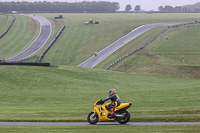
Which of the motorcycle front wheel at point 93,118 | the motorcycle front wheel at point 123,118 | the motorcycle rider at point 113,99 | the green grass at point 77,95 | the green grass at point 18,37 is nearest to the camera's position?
the motorcycle front wheel at point 123,118

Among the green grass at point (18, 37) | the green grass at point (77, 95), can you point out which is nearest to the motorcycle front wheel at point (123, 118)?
the green grass at point (77, 95)

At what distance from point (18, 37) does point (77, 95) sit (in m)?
80.8

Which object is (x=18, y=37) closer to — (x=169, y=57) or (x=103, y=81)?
(x=169, y=57)

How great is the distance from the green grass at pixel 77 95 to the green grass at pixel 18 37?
155 feet

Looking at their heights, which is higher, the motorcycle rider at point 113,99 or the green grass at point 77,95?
the motorcycle rider at point 113,99

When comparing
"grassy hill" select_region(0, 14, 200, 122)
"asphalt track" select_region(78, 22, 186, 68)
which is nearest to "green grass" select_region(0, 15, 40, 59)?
"grassy hill" select_region(0, 14, 200, 122)

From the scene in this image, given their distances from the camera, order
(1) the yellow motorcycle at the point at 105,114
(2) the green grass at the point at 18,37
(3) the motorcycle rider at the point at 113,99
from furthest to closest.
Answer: (2) the green grass at the point at 18,37, (3) the motorcycle rider at the point at 113,99, (1) the yellow motorcycle at the point at 105,114

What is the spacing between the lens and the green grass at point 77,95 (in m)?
21.5

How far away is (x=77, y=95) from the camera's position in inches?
1307

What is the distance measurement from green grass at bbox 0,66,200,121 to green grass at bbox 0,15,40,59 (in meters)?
47.1

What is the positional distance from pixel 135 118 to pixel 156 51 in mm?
62777

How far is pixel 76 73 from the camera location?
159 ft

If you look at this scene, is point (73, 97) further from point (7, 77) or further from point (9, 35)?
point (9, 35)

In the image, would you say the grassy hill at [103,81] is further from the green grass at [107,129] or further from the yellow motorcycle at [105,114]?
the green grass at [107,129]
